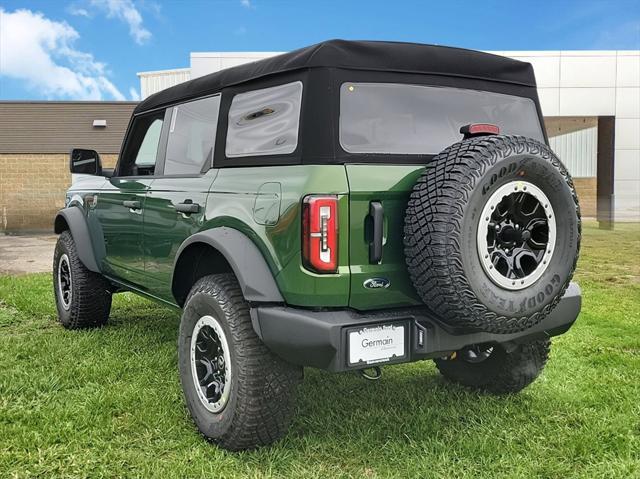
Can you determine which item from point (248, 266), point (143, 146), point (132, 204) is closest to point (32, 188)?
point (143, 146)

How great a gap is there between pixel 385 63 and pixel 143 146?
8.03 ft

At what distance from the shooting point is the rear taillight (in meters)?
2.62

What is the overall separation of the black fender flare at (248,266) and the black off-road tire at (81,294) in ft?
8.96

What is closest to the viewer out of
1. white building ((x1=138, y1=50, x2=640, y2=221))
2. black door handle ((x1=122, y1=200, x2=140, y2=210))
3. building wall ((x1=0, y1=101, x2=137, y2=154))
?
black door handle ((x1=122, y1=200, x2=140, y2=210))

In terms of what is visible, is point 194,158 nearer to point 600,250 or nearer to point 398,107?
point 398,107

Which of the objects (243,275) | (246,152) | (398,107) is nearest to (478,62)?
(398,107)

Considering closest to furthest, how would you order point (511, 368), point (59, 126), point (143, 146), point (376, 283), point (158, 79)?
point (376, 283) → point (511, 368) → point (143, 146) → point (59, 126) → point (158, 79)

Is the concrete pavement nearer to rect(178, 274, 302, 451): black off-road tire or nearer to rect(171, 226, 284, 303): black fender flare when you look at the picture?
rect(178, 274, 302, 451): black off-road tire

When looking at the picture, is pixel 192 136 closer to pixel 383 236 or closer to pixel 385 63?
pixel 385 63

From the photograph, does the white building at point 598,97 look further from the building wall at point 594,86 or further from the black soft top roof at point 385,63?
the black soft top roof at point 385,63

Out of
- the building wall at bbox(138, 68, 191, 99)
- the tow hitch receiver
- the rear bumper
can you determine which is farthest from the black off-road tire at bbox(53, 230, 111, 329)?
the building wall at bbox(138, 68, 191, 99)

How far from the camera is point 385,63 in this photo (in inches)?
118

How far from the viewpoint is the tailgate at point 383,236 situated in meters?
2.68

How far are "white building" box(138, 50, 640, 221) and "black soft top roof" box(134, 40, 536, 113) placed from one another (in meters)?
16.7
